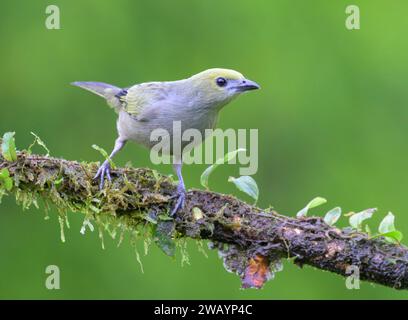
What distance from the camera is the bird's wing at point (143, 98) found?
523 cm

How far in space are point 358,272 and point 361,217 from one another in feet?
1.15

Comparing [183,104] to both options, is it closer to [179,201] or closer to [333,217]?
[179,201]

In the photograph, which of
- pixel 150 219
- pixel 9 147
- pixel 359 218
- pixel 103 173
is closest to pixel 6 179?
pixel 9 147

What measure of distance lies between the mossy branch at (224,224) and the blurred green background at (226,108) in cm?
321

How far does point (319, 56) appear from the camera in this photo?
26.3ft

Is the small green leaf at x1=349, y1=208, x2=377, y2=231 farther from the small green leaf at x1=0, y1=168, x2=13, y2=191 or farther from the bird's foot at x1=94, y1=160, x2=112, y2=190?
the small green leaf at x1=0, y1=168, x2=13, y2=191

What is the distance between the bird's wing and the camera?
5230mm

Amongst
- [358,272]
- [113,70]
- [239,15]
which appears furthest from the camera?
[239,15]

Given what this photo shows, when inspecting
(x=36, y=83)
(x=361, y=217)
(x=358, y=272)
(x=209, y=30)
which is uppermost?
(x=209, y=30)

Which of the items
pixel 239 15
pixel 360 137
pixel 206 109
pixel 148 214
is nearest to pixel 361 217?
pixel 148 214

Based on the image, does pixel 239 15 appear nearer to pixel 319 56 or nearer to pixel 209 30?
pixel 209 30

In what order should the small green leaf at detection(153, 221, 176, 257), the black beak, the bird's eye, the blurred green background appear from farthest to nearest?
the blurred green background < the bird's eye < the black beak < the small green leaf at detection(153, 221, 176, 257)

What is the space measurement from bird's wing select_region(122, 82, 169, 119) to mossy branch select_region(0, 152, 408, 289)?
1.23 m

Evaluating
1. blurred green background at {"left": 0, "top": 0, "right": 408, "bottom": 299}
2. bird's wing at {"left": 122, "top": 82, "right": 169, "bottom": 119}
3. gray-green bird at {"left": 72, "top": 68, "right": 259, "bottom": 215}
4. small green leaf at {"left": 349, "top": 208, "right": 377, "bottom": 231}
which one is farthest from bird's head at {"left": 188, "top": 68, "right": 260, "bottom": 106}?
blurred green background at {"left": 0, "top": 0, "right": 408, "bottom": 299}
